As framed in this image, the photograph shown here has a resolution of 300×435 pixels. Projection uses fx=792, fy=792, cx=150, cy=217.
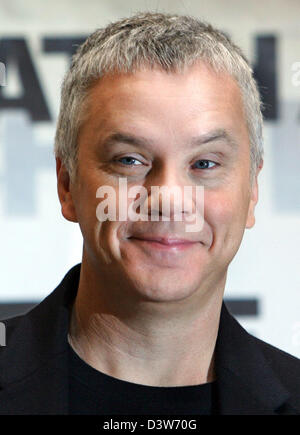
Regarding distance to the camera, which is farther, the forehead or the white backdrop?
the white backdrop

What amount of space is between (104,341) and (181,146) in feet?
1.07

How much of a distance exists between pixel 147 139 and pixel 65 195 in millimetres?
232

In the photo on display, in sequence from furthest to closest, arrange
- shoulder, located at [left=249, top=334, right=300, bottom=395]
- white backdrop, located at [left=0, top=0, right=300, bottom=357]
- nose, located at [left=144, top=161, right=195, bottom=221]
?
white backdrop, located at [left=0, top=0, right=300, bottom=357] → shoulder, located at [left=249, top=334, right=300, bottom=395] → nose, located at [left=144, top=161, right=195, bottom=221]

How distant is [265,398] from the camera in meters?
1.24

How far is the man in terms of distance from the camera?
1.11 m

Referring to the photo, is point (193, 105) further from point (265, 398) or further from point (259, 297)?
point (259, 297)

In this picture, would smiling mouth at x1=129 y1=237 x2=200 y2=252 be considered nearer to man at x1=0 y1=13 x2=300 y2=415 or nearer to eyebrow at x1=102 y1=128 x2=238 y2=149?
man at x1=0 y1=13 x2=300 y2=415

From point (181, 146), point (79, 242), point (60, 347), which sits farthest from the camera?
point (79, 242)

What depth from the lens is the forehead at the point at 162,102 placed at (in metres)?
1.10

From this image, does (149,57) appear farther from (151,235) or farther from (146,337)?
(146,337)

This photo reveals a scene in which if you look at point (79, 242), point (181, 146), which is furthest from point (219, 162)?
point (79, 242)

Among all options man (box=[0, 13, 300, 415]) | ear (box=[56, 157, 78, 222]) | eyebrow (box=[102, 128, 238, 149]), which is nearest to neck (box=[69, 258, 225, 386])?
man (box=[0, 13, 300, 415])

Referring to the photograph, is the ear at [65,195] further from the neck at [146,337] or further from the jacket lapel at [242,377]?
the jacket lapel at [242,377]

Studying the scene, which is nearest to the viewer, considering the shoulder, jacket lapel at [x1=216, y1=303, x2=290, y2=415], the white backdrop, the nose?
the nose
